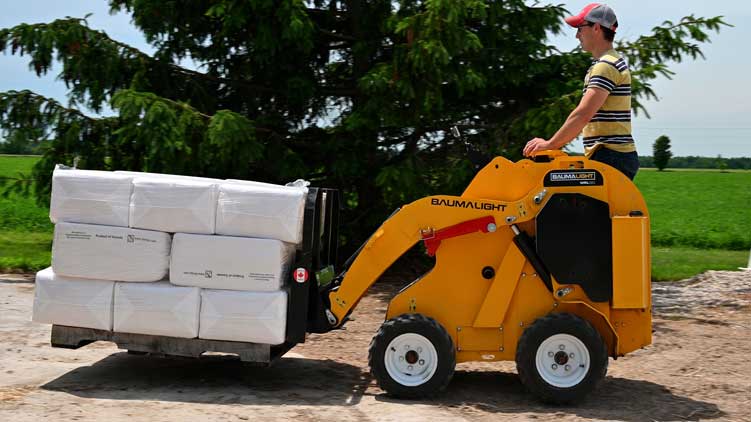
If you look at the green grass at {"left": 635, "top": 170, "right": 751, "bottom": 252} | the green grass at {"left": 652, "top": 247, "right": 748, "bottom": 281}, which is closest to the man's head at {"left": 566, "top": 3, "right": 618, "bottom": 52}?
the green grass at {"left": 652, "top": 247, "right": 748, "bottom": 281}

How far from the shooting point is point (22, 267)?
11555 mm

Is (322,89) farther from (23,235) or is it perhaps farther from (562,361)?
(23,235)

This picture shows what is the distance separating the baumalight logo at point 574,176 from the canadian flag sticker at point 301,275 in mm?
1660

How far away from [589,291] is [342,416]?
67.6 inches

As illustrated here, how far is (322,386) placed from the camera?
20.5 feet

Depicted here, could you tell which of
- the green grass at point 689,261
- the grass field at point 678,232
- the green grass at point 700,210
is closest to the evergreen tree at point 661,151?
the green grass at point 700,210

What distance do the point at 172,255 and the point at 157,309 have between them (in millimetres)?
355

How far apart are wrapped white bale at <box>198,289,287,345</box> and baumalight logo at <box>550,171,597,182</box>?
6.06 ft

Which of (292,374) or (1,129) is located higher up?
(1,129)

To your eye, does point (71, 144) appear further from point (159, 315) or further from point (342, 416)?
point (342, 416)

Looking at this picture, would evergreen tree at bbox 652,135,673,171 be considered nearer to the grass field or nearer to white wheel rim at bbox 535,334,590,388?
the grass field

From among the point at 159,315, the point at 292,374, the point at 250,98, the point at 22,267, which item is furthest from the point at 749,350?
the point at 22,267

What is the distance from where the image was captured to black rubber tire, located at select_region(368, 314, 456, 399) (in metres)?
5.79

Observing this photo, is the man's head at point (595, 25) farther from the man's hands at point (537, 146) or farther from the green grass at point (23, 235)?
the green grass at point (23, 235)
